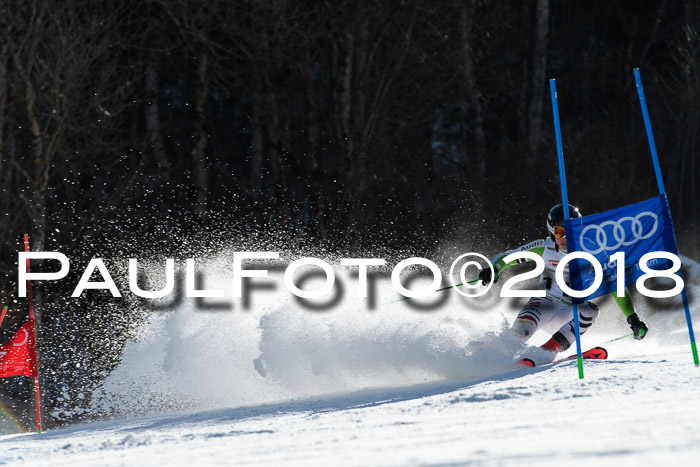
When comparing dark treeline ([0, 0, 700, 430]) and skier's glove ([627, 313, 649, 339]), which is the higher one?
dark treeline ([0, 0, 700, 430])

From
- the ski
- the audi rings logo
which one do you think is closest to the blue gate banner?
the audi rings logo

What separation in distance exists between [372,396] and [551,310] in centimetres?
209

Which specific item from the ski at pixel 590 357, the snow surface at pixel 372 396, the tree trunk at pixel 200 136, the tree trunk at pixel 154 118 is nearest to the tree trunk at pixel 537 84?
the tree trunk at pixel 200 136

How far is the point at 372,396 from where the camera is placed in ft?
22.1

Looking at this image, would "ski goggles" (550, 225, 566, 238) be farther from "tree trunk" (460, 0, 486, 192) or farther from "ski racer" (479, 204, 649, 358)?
"tree trunk" (460, 0, 486, 192)

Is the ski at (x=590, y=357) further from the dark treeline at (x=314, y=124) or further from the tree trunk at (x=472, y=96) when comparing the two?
the tree trunk at (x=472, y=96)

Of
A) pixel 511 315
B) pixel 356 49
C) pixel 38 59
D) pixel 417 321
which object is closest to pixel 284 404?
pixel 417 321

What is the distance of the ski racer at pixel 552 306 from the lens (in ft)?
25.6

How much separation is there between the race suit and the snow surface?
230mm

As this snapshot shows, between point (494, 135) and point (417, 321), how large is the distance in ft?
52.3

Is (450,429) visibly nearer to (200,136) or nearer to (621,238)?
(621,238)

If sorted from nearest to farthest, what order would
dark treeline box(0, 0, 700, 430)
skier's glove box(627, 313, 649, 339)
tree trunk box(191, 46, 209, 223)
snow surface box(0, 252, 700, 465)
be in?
snow surface box(0, 252, 700, 465), skier's glove box(627, 313, 649, 339), dark treeline box(0, 0, 700, 430), tree trunk box(191, 46, 209, 223)

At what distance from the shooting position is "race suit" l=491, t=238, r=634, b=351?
785 cm

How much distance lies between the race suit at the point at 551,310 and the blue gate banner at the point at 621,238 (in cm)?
134
